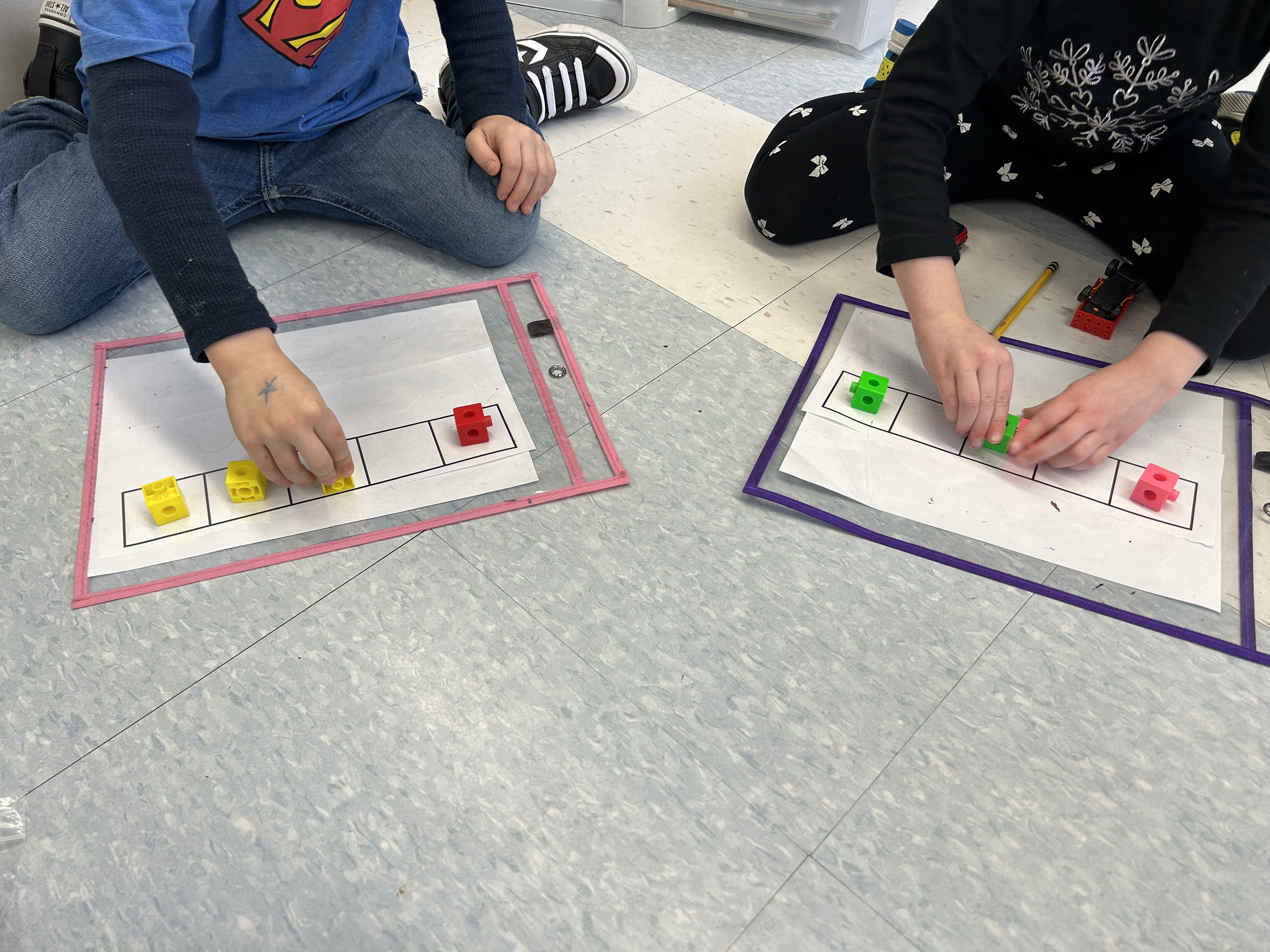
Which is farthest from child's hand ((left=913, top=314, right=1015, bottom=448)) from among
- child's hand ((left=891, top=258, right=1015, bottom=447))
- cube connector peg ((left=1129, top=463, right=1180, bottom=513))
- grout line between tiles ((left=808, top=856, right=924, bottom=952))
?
grout line between tiles ((left=808, top=856, right=924, bottom=952))

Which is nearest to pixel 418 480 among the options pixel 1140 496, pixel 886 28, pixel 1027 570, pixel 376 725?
pixel 376 725

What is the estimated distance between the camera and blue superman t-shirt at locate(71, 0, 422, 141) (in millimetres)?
664

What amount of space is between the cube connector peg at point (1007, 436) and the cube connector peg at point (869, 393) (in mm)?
94

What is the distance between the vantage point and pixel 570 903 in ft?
1.63

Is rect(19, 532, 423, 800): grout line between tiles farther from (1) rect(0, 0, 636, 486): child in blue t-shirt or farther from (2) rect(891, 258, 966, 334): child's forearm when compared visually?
(2) rect(891, 258, 966, 334): child's forearm

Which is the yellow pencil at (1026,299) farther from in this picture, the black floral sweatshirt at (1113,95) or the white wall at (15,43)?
the white wall at (15,43)

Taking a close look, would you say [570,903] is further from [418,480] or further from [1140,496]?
[1140,496]

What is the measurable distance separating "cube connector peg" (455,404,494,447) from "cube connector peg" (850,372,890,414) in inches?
12.7

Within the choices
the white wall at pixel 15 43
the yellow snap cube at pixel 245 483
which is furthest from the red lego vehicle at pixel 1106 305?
the white wall at pixel 15 43

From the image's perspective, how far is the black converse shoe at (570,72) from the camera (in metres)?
1.11

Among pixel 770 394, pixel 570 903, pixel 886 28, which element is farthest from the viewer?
pixel 886 28

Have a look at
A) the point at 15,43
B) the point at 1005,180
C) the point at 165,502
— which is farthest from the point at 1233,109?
the point at 15,43

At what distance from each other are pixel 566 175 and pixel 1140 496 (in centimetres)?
74

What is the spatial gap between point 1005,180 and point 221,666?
3.08ft
